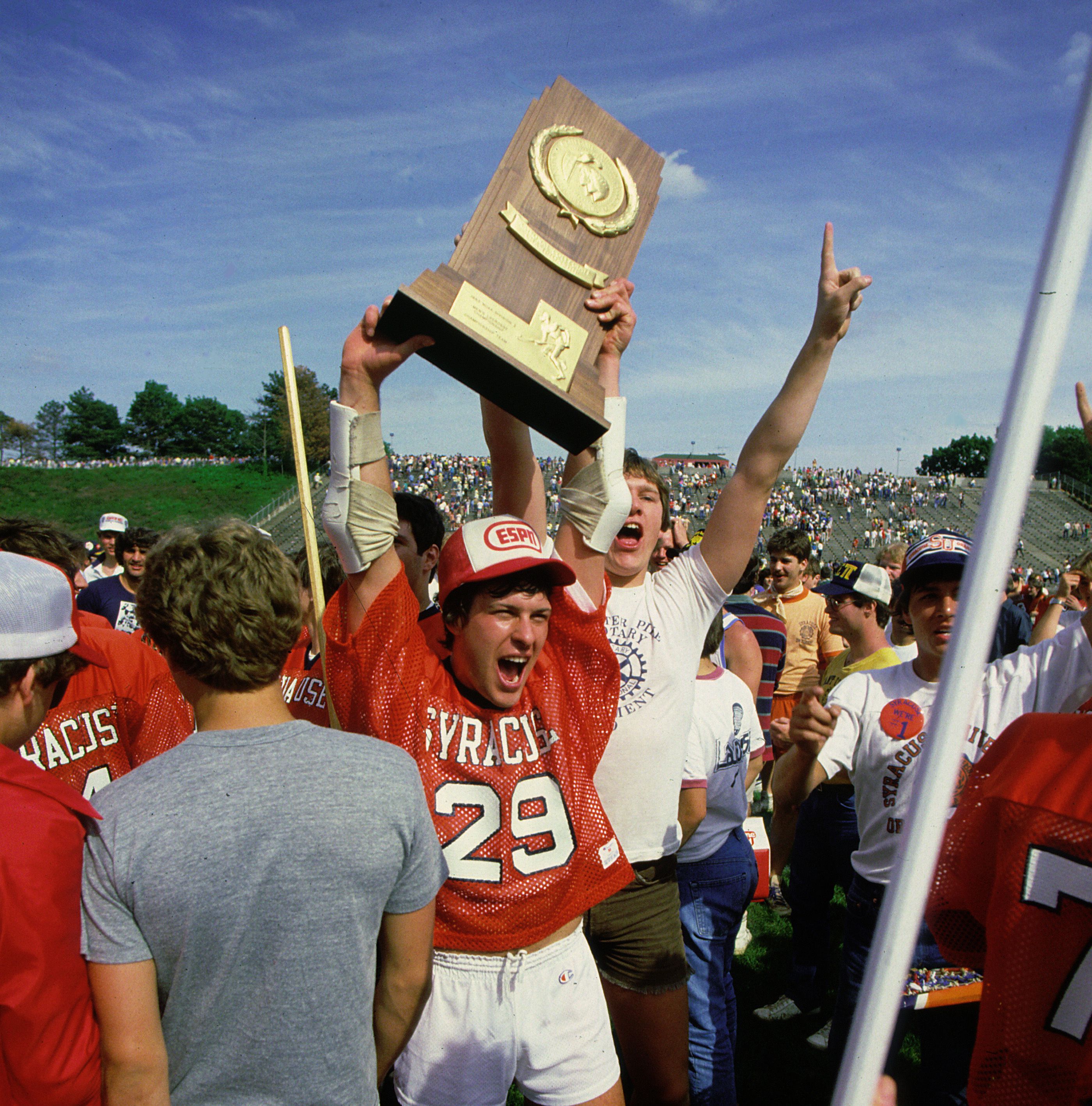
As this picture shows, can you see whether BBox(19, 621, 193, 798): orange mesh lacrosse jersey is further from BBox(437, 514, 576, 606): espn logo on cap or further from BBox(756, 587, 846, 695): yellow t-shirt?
BBox(756, 587, 846, 695): yellow t-shirt

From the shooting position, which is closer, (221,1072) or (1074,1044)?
(1074,1044)

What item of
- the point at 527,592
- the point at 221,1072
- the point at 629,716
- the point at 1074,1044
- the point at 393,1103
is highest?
the point at 527,592

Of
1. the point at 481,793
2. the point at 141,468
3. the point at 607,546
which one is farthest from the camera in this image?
the point at 141,468

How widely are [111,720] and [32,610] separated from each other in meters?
0.98

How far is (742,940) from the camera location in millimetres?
4637

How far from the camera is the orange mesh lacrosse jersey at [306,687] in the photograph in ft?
10.8

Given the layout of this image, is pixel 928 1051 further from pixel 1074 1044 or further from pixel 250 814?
pixel 250 814

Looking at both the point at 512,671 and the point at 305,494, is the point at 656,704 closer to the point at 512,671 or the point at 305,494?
the point at 512,671

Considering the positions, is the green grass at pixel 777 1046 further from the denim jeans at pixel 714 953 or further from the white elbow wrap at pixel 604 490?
the white elbow wrap at pixel 604 490

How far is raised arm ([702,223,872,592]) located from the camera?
2.35 m

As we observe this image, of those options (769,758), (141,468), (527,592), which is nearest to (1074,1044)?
(527,592)

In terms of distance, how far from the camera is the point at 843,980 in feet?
9.19

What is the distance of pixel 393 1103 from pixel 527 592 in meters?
1.94

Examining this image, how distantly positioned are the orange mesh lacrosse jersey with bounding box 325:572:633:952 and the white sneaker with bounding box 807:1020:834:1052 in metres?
2.43
